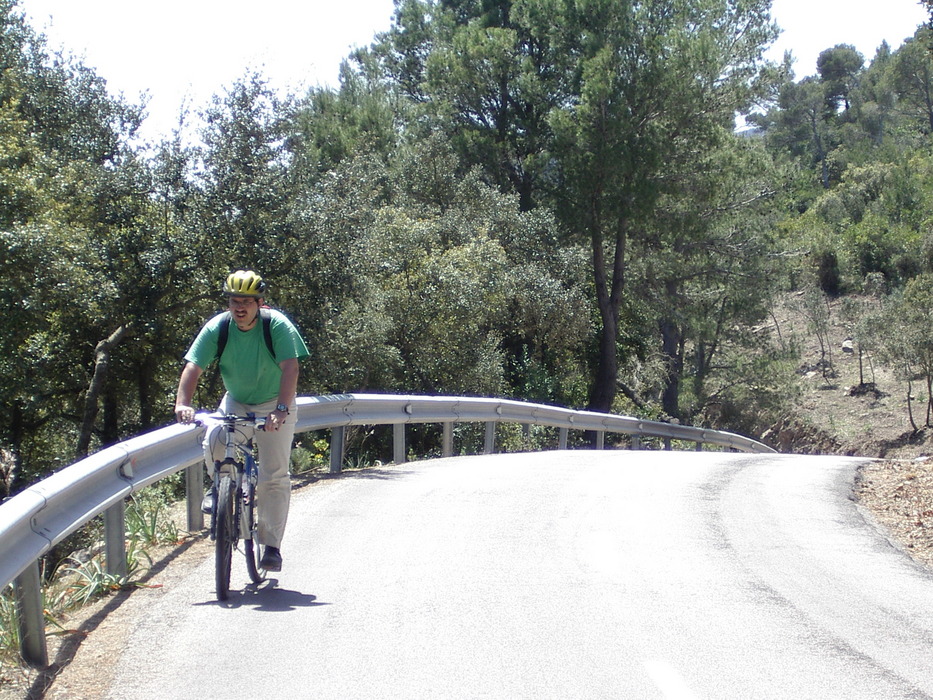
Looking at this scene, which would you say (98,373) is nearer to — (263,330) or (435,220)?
(263,330)

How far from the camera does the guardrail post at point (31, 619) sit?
5180 mm

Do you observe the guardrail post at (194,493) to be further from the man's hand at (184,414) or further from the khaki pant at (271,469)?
the man's hand at (184,414)

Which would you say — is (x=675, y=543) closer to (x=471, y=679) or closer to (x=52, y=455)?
(x=471, y=679)

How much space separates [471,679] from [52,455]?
20891mm

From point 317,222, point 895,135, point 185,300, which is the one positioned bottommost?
point 185,300

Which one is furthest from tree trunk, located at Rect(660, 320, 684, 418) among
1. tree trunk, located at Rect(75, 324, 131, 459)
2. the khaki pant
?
the khaki pant

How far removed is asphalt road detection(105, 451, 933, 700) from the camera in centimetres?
508

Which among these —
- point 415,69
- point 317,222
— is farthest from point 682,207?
point 317,222

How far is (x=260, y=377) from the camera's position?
6570mm

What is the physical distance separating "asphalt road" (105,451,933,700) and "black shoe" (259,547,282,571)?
0.17 meters

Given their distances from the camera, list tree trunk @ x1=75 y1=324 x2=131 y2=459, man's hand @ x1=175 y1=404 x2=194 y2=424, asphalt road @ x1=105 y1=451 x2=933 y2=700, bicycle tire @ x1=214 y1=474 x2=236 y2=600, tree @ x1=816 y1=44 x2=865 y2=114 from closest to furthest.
→ asphalt road @ x1=105 y1=451 x2=933 y2=700 < bicycle tire @ x1=214 y1=474 x2=236 y2=600 < man's hand @ x1=175 y1=404 x2=194 y2=424 < tree trunk @ x1=75 y1=324 x2=131 y2=459 < tree @ x1=816 y1=44 x2=865 y2=114

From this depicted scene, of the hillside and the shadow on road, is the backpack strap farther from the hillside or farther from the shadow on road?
the hillside

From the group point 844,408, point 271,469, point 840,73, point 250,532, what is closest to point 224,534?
point 250,532

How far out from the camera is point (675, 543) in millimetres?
8445
